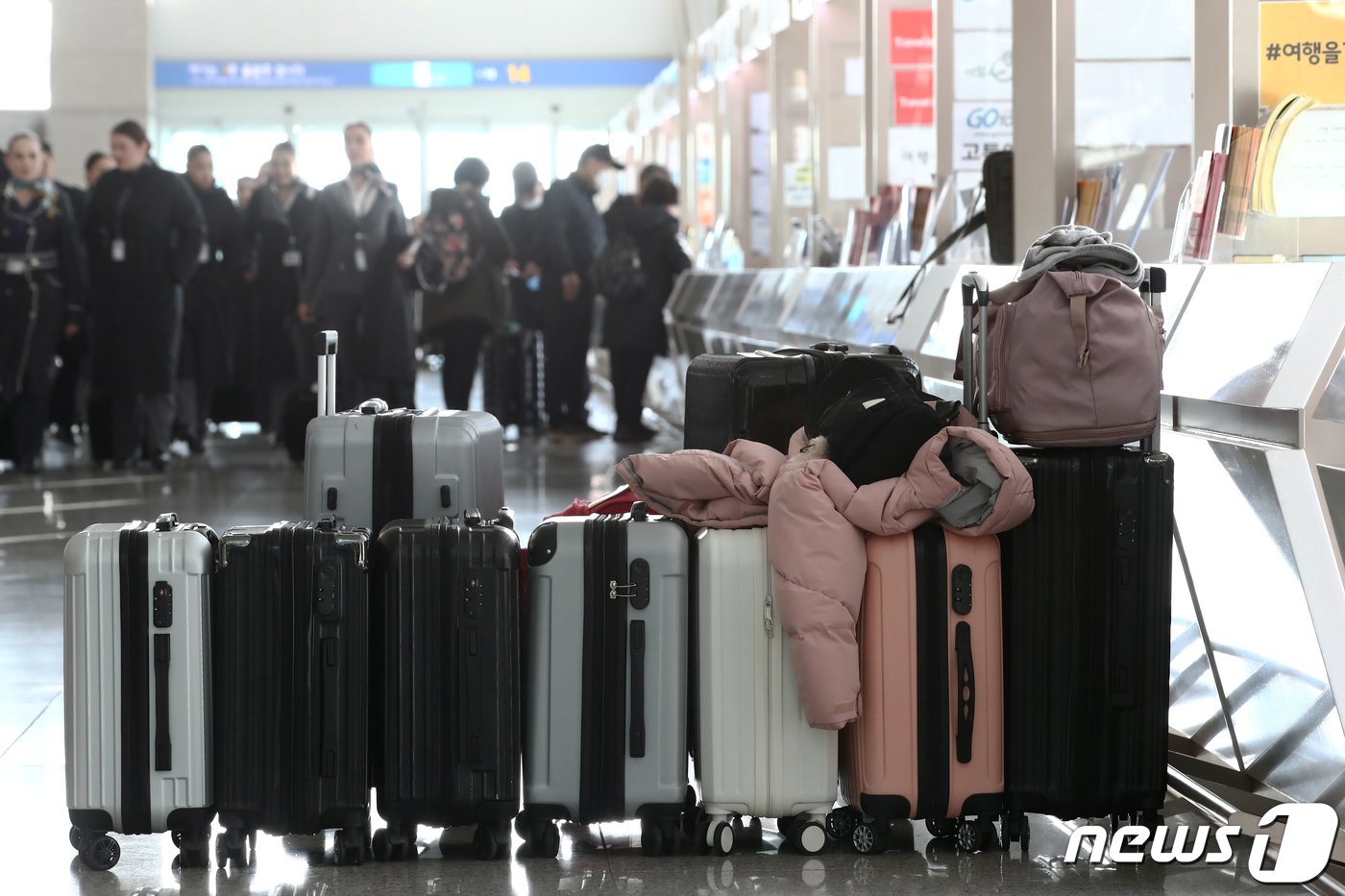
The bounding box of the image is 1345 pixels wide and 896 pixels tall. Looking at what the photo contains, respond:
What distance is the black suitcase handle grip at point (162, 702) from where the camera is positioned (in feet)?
11.2

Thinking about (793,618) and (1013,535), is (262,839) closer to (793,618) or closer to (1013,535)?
(793,618)

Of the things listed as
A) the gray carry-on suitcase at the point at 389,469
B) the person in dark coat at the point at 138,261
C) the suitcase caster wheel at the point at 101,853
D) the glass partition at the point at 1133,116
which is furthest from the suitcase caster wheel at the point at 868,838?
the person in dark coat at the point at 138,261

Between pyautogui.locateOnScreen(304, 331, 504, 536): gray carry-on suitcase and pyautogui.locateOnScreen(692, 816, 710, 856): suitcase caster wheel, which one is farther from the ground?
pyautogui.locateOnScreen(304, 331, 504, 536): gray carry-on suitcase

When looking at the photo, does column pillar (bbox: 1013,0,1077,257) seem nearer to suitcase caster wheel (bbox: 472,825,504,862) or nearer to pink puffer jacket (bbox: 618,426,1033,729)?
pink puffer jacket (bbox: 618,426,1033,729)

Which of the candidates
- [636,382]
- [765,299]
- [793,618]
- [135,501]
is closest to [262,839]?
[793,618]

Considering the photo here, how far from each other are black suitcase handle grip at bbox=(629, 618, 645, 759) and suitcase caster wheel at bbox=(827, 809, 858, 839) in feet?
1.29

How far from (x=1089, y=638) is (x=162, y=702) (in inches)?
69.2

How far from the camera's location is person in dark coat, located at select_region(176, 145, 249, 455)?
1204 centimetres

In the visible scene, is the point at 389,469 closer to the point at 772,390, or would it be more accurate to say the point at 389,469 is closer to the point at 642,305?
the point at 772,390

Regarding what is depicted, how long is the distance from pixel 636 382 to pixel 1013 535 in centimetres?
928

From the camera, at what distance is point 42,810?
12.5 feet

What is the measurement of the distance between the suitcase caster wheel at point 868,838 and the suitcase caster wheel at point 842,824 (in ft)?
0.05

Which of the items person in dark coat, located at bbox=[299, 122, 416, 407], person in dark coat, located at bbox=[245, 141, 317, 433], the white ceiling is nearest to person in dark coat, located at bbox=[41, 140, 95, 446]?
person in dark coat, located at bbox=[245, 141, 317, 433]

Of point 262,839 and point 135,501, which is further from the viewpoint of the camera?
point 135,501
